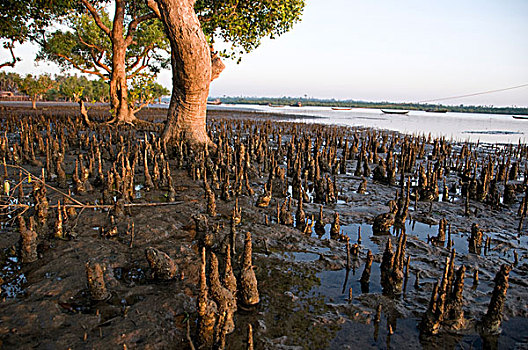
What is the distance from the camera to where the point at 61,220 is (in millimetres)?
3877

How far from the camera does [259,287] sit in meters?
3.08

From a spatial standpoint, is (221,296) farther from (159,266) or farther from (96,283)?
(96,283)

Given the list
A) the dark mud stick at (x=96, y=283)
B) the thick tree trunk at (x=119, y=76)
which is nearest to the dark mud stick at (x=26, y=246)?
the dark mud stick at (x=96, y=283)

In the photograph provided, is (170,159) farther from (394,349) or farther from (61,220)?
(394,349)

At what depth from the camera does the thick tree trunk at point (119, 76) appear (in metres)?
14.5

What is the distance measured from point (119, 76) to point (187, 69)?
28.2 feet

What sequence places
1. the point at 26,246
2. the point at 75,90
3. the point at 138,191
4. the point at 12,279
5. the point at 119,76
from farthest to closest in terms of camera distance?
1. the point at 119,76
2. the point at 75,90
3. the point at 138,191
4. the point at 26,246
5. the point at 12,279

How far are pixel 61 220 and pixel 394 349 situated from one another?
12.5 ft

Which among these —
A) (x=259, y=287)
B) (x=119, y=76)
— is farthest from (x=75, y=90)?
(x=259, y=287)

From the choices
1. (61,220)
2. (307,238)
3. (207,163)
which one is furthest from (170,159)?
(307,238)

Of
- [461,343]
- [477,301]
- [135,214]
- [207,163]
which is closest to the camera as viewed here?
[461,343]

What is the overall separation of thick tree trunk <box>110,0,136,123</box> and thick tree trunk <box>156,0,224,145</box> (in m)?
7.12

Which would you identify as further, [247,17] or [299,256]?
[247,17]

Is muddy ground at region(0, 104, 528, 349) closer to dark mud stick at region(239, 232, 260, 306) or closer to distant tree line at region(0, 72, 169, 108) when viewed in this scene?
dark mud stick at region(239, 232, 260, 306)
